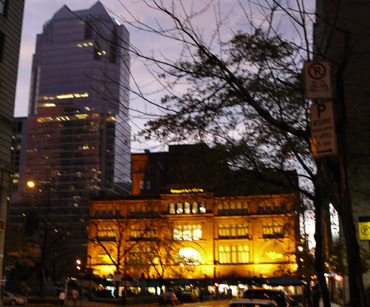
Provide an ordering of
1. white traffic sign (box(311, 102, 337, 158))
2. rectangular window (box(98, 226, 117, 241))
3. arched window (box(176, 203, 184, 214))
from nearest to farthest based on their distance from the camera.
Answer: white traffic sign (box(311, 102, 337, 158)), rectangular window (box(98, 226, 117, 241)), arched window (box(176, 203, 184, 214))

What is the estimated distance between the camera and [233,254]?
302 ft

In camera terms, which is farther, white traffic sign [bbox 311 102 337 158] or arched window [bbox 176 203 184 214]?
arched window [bbox 176 203 184 214]

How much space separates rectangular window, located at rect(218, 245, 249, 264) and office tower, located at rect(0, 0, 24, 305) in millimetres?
63297

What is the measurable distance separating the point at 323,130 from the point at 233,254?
8563cm

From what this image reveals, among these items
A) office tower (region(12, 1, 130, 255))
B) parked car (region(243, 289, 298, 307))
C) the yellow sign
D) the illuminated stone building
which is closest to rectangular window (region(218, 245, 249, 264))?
the illuminated stone building

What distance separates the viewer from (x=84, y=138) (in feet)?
572

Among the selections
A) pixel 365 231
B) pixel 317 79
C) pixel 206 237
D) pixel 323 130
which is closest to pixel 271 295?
pixel 365 231

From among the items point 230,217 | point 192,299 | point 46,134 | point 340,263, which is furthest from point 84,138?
point 340,263

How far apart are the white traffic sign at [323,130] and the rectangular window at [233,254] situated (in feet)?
278

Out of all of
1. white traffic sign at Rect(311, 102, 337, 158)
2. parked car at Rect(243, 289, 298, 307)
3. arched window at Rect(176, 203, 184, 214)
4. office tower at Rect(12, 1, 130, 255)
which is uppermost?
office tower at Rect(12, 1, 130, 255)

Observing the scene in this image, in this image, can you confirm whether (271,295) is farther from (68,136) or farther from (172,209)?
(68,136)

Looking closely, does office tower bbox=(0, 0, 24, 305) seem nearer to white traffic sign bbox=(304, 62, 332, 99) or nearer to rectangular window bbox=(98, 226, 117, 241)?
white traffic sign bbox=(304, 62, 332, 99)

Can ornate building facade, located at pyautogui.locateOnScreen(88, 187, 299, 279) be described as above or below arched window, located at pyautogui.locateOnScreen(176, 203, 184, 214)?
below

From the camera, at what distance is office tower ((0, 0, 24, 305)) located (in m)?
33.7
